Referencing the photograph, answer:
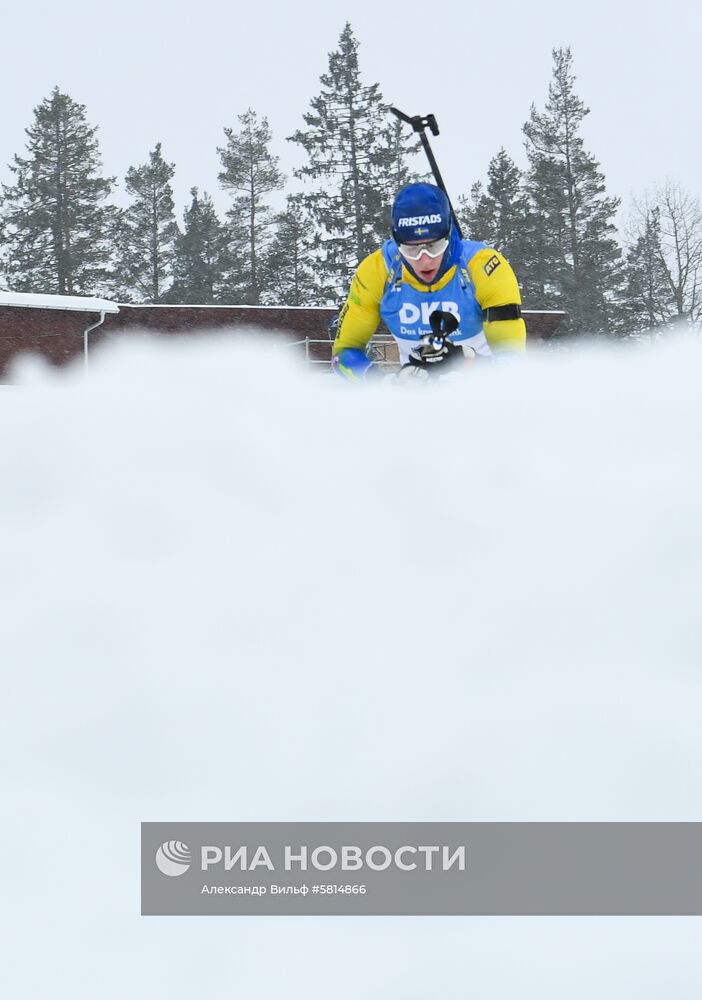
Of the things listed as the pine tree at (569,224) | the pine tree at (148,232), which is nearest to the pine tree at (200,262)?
the pine tree at (148,232)

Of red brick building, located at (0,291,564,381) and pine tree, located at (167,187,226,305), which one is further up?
pine tree, located at (167,187,226,305)

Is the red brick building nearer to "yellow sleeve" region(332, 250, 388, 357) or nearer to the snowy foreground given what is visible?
"yellow sleeve" region(332, 250, 388, 357)

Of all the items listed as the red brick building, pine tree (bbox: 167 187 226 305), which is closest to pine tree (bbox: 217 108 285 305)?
pine tree (bbox: 167 187 226 305)

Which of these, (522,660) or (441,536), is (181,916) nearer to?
(522,660)

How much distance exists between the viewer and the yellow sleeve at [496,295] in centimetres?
558

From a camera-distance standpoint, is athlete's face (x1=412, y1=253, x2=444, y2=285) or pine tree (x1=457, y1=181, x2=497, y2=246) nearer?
athlete's face (x1=412, y1=253, x2=444, y2=285)

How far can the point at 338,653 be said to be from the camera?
2367 millimetres

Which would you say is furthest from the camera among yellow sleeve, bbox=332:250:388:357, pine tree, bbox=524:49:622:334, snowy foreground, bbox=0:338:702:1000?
pine tree, bbox=524:49:622:334

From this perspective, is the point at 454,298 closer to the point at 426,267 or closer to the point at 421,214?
the point at 426,267

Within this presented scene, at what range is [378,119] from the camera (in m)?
36.9

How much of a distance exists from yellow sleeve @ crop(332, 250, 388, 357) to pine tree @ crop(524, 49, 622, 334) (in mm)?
32716

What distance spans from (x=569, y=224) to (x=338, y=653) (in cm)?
3974

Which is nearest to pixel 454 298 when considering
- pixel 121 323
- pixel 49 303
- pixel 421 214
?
pixel 421 214

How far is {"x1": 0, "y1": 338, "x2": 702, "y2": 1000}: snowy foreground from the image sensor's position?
1893mm
